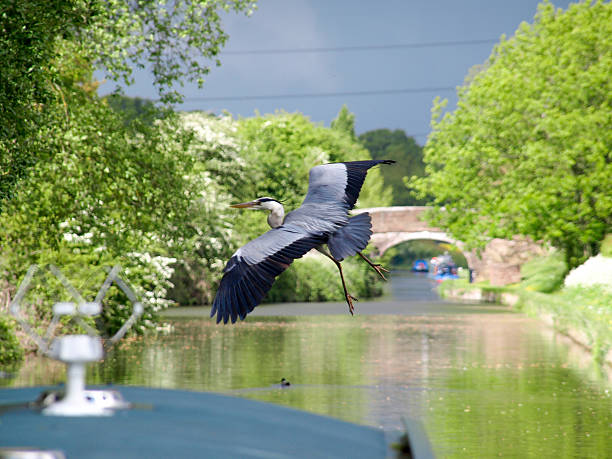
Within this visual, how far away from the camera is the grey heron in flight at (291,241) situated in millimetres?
4035

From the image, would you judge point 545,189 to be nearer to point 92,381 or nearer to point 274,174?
point 274,174

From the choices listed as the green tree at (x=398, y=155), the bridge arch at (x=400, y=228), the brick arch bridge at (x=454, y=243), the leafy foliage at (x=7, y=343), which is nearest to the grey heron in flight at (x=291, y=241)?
the leafy foliage at (x=7, y=343)

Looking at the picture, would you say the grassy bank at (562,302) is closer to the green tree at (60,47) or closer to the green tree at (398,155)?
the green tree at (60,47)

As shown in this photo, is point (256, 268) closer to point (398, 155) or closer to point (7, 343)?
point (7, 343)

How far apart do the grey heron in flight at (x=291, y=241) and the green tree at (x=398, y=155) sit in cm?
13349

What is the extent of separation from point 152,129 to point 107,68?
4.77ft

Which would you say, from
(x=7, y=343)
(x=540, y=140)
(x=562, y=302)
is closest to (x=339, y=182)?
(x=7, y=343)

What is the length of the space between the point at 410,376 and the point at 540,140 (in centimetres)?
2449

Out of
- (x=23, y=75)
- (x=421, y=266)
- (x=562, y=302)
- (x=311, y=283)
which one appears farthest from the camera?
(x=421, y=266)

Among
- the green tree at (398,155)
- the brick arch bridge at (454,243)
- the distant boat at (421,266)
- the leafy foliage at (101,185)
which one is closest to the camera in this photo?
the leafy foliage at (101,185)

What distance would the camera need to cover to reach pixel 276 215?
175 inches

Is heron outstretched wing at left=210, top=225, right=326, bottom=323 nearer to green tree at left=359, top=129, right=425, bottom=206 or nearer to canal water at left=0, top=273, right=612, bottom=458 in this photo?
canal water at left=0, top=273, right=612, bottom=458

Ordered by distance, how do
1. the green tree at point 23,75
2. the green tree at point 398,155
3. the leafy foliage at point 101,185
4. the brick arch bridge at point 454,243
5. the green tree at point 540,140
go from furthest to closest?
the green tree at point 398,155, the brick arch bridge at point 454,243, the green tree at point 540,140, the leafy foliage at point 101,185, the green tree at point 23,75

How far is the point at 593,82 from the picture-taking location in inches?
1544
